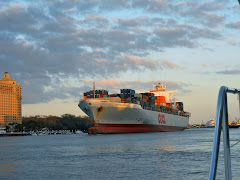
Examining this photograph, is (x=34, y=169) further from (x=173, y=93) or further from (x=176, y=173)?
(x=173, y=93)

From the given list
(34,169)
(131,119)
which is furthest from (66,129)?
(34,169)

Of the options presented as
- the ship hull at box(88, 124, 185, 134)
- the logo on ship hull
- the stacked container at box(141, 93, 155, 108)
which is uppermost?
the stacked container at box(141, 93, 155, 108)

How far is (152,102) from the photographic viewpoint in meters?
90.8

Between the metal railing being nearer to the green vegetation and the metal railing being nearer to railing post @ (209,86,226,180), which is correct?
railing post @ (209,86,226,180)

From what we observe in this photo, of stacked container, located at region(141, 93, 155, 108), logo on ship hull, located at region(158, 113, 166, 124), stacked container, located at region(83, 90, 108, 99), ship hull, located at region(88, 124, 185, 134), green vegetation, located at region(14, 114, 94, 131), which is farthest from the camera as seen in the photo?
green vegetation, located at region(14, 114, 94, 131)

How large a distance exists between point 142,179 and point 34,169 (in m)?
7.95

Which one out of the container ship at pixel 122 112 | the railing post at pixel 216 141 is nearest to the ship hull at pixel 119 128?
the container ship at pixel 122 112

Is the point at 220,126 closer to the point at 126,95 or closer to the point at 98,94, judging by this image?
the point at 126,95

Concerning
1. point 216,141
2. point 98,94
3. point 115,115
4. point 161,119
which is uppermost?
point 98,94

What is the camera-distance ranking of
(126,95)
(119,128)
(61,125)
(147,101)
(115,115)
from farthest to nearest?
(61,125)
(147,101)
(126,95)
(119,128)
(115,115)

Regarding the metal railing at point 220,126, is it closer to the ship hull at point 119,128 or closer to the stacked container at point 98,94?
the ship hull at point 119,128

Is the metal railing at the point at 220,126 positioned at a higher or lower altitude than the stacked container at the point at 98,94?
lower

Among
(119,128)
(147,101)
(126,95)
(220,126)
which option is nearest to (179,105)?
(147,101)

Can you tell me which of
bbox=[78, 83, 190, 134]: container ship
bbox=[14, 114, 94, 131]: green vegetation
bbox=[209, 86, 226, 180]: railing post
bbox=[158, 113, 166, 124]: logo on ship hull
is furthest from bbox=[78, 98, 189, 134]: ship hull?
bbox=[14, 114, 94, 131]: green vegetation
